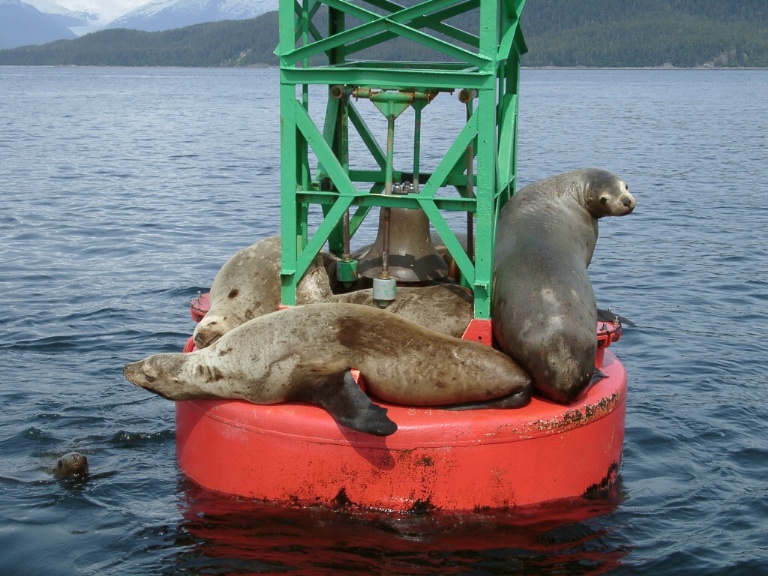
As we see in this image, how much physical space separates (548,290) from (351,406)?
1.36 m

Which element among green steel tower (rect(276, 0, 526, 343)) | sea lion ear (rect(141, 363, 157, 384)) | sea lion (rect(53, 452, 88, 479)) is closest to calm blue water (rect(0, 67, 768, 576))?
sea lion (rect(53, 452, 88, 479))

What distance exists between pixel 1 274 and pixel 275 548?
8.46 meters

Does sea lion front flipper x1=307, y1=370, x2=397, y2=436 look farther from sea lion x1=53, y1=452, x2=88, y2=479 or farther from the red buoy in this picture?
sea lion x1=53, y1=452, x2=88, y2=479

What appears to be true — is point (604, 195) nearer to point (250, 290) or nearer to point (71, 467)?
point (250, 290)

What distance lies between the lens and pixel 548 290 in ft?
19.2

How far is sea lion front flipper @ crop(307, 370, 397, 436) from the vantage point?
16.9 feet

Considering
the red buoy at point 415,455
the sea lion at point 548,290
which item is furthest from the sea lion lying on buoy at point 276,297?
the red buoy at point 415,455

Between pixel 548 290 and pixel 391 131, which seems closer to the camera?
pixel 548 290

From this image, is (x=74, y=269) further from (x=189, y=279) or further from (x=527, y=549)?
(x=527, y=549)

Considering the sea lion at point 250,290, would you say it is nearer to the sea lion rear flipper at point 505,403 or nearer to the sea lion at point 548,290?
the sea lion at point 548,290

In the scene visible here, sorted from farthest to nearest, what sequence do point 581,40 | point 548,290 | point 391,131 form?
1. point 581,40
2. point 391,131
3. point 548,290

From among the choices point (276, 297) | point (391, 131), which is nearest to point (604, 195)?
point (391, 131)

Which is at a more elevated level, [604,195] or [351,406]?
[604,195]

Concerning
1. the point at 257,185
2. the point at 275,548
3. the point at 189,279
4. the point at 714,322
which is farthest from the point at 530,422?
the point at 257,185
